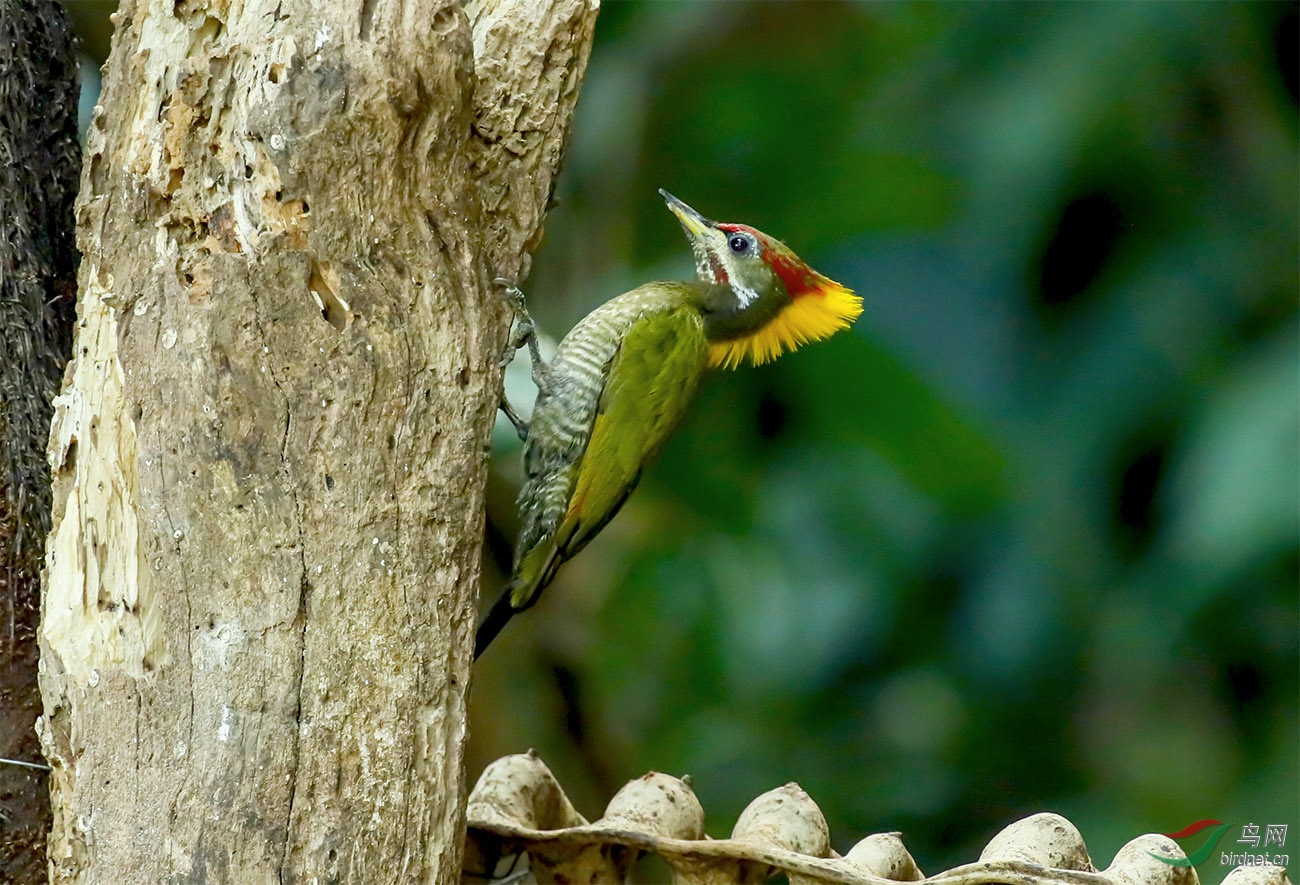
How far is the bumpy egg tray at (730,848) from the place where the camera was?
197 cm

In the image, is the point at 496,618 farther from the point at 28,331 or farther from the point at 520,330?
the point at 28,331

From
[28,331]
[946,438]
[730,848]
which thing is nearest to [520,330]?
[28,331]

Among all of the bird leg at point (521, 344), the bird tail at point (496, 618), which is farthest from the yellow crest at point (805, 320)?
the bird tail at point (496, 618)

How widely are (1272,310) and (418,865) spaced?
10.3ft

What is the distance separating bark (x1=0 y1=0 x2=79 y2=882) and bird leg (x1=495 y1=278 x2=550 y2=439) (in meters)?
0.76

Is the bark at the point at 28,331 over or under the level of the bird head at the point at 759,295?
under

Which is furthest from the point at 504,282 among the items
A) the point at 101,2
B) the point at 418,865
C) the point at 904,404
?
the point at 101,2

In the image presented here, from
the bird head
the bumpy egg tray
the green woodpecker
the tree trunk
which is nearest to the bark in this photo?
the tree trunk

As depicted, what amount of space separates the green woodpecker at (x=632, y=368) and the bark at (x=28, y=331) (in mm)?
895

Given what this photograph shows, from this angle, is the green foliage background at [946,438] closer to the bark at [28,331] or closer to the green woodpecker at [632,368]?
the green woodpecker at [632,368]

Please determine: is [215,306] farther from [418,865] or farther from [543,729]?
[543,729]

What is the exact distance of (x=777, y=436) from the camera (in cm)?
423

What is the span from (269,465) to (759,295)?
5.38 feet

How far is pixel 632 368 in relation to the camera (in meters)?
3.01
